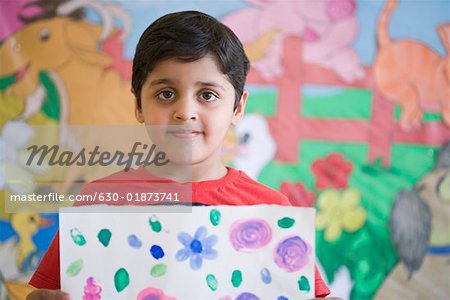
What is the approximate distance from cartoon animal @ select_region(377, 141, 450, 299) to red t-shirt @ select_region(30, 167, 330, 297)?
4.63 ft

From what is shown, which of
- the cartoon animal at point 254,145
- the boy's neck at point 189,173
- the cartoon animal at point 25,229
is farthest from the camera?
the cartoon animal at point 254,145

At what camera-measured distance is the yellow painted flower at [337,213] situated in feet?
7.43

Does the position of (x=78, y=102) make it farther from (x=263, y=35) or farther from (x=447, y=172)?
(x=447, y=172)

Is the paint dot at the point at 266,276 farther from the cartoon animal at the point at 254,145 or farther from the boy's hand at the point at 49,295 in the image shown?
the cartoon animal at the point at 254,145

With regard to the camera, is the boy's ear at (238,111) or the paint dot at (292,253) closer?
the paint dot at (292,253)

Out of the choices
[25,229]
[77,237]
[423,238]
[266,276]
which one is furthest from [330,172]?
[77,237]

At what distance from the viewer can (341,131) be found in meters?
2.29

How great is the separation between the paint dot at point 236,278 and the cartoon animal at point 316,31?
1393 millimetres

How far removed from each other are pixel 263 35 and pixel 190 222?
1.42m

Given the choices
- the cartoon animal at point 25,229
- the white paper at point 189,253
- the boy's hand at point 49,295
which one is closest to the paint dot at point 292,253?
the white paper at point 189,253

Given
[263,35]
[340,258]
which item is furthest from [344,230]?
[263,35]

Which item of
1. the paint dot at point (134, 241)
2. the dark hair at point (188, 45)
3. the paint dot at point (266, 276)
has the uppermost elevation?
the dark hair at point (188, 45)

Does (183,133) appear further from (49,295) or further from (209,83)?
(49,295)

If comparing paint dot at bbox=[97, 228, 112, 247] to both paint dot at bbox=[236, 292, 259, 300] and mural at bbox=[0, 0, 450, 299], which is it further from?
mural at bbox=[0, 0, 450, 299]
